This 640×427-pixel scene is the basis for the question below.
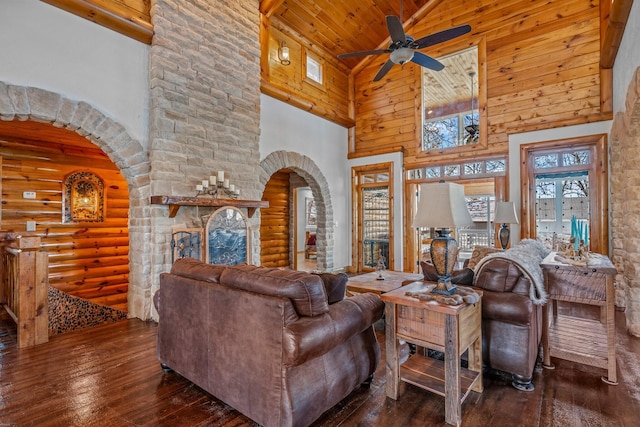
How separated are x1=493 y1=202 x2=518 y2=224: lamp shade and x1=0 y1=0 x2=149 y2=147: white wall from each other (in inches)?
205

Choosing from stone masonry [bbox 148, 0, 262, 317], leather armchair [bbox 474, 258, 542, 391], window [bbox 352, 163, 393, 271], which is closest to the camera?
leather armchair [bbox 474, 258, 542, 391]

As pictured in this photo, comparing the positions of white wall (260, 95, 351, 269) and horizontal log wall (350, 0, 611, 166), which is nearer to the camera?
horizontal log wall (350, 0, 611, 166)

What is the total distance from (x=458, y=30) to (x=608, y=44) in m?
2.11

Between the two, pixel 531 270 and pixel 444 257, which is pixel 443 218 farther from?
pixel 531 270

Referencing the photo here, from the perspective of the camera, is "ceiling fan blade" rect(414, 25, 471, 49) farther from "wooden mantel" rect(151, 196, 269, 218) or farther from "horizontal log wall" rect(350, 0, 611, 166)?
"wooden mantel" rect(151, 196, 269, 218)

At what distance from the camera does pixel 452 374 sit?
1904mm

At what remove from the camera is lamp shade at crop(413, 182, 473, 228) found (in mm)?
2032

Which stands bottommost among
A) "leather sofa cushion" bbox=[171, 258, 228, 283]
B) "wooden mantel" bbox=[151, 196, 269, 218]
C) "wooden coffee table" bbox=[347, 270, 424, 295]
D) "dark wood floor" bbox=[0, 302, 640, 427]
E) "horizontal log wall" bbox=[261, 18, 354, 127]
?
"dark wood floor" bbox=[0, 302, 640, 427]

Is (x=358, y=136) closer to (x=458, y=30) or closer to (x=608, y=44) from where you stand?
(x=458, y=30)

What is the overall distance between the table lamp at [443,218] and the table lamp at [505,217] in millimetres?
3286

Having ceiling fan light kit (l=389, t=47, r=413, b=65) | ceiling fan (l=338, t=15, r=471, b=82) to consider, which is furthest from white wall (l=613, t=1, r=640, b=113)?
ceiling fan light kit (l=389, t=47, r=413, b=65)

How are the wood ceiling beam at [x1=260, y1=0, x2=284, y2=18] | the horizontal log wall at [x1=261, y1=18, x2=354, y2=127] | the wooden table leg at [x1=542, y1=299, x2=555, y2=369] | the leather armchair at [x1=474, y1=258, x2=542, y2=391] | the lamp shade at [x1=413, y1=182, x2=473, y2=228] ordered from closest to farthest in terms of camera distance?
the lamp shade at [x1=413, y1=182, x2=473, y2=228], the leather armchair at [x1=474, y1=258, x2=542, y2=391], the wooden table leg at [x1=542, y1=299, x2=555, y2=369], the wood ceiling beam at [x1=260, y1=0, x2=284, y2=18], the horizontal log wall at [x1=261, y1=18, x2=354, y2=127]

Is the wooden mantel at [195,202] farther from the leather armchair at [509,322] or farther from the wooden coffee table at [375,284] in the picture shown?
the leather armchair at [509,322]

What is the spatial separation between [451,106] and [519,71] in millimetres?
1373
